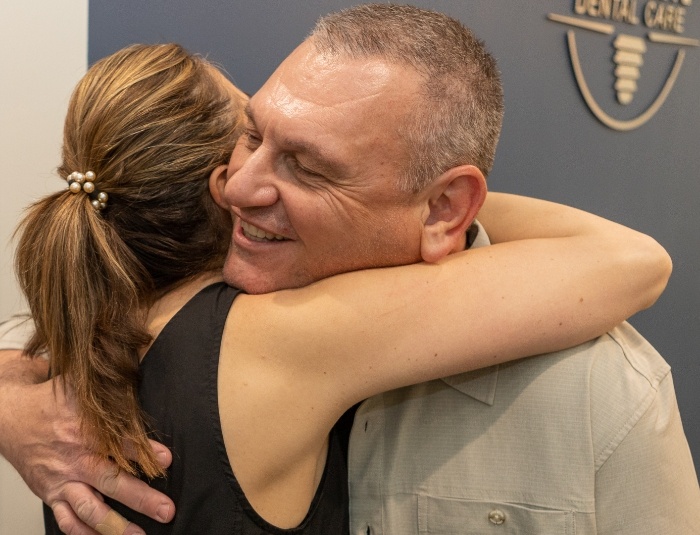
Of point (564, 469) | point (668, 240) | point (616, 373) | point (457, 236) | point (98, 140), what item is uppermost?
point (98, 140)

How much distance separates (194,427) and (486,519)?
47 centimetres

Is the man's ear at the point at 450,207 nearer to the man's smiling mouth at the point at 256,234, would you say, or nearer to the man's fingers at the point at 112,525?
the man's smiling mouth at the point at 256,234

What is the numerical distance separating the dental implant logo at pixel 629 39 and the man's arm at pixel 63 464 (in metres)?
1.57

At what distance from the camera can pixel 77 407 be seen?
1119 millimetres

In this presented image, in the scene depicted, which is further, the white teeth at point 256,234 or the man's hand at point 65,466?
the white teeth at point 256,234

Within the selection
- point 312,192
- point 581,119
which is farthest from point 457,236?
point 581,119

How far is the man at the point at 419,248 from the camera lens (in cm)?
113

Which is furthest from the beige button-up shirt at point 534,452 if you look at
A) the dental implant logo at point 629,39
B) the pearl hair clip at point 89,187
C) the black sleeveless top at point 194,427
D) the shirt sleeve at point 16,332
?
the dental implant logo at point 629,39

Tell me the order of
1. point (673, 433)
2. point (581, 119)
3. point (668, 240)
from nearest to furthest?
point (673, 433) < point (581, 119) < point (668, 240)

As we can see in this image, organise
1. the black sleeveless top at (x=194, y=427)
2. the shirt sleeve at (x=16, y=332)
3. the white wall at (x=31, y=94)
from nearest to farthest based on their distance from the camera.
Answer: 1. the black sleeveless top at (x=194, y=427)
2. the shirt sleeve at (x=16, y=332)
3. the white wall at (x=31, y=94)

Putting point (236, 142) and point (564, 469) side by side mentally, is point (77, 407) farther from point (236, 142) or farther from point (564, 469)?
point (564, 469)

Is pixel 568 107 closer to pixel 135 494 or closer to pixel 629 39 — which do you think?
pixel 629 39

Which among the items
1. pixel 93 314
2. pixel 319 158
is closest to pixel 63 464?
pixel 93 314

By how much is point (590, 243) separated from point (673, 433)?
1.02 feet
